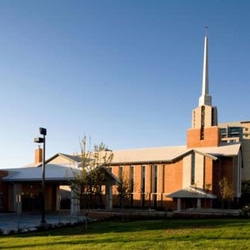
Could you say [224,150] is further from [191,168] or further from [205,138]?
[191,168]

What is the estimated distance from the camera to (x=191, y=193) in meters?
49.7

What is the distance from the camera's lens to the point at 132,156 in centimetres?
5834

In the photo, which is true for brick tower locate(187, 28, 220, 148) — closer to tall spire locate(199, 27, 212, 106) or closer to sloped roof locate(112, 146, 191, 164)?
tall spire locate(199, 27, 212, 106)

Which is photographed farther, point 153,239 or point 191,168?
point 191,168

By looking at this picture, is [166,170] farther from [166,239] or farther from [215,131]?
[166,239]

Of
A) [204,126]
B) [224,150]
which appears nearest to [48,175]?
[224,150]

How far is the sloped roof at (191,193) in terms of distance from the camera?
48.7 metres

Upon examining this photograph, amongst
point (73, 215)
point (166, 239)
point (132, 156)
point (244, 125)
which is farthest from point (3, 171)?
point (244, 125)

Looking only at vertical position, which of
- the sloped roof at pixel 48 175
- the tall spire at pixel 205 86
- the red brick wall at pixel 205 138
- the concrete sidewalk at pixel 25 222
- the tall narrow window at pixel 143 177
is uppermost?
the tall spire at pixel 205 86

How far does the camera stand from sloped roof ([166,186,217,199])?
1916 inches

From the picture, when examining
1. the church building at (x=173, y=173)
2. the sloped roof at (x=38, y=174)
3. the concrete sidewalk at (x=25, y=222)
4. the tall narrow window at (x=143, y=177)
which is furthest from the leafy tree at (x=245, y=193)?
the concrete sidewalk at (x=25, y=222)

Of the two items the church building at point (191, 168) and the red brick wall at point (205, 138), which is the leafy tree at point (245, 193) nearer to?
the church building at point (191, 168)

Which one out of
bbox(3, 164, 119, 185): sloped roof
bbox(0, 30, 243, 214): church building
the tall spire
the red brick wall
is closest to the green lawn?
bbox(3, 164, 119, 185): sloped roof

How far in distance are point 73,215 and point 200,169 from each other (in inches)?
801
